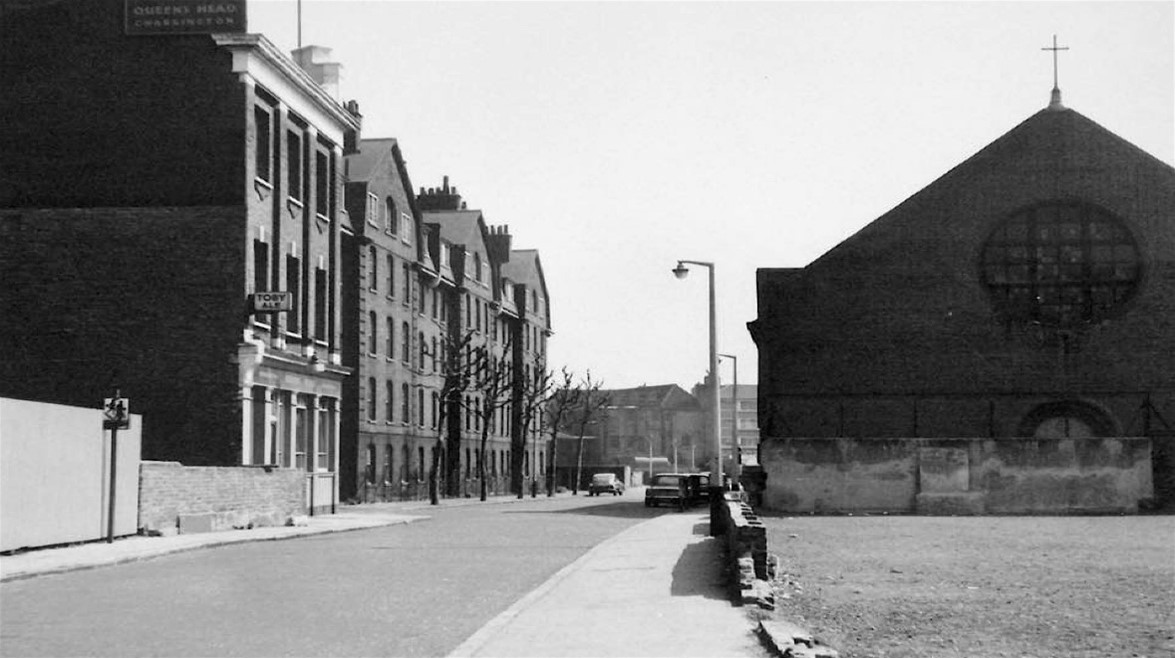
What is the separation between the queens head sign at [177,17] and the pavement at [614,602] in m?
15.2

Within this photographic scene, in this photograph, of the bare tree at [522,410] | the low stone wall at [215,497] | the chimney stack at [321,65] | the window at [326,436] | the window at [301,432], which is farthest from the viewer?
the bare tree at [522,410]

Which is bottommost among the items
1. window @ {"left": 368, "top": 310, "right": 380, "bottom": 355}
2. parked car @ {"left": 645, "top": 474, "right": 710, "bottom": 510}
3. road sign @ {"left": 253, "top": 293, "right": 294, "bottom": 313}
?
parked car @ {"left": 645, "top": 474, "right": 710, "bottom": 510}

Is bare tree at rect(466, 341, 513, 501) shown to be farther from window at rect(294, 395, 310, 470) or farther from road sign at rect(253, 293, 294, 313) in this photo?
road sign at rect(253, 293, 294, 313)

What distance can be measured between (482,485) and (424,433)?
3611 millimetres

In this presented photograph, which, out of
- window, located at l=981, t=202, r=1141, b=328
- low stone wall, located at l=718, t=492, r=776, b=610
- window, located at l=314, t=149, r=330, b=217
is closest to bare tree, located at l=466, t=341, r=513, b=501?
window, located at l=314, t=149, r=330, b=217

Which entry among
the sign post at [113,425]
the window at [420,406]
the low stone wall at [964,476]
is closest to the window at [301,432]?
the low stone wall at [964,476]

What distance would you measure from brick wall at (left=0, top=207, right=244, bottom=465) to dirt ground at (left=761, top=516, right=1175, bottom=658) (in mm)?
15203

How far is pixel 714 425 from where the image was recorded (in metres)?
31.3

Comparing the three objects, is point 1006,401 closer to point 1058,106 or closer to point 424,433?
point 1058,106

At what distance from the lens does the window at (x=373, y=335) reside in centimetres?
5916

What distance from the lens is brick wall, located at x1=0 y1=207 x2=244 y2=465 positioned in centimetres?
3672

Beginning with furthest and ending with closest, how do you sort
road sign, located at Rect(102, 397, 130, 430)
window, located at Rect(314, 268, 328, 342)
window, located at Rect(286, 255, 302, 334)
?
window, located at Rect(314, 268, 328, 342), window, located at Rect(286, 255, 302, 334), road sign, located at Rect(102, 397, 130, 430)

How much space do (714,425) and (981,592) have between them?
15145mm

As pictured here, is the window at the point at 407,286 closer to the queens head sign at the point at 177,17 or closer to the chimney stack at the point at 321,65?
the chimney stack at the point at 321,65
